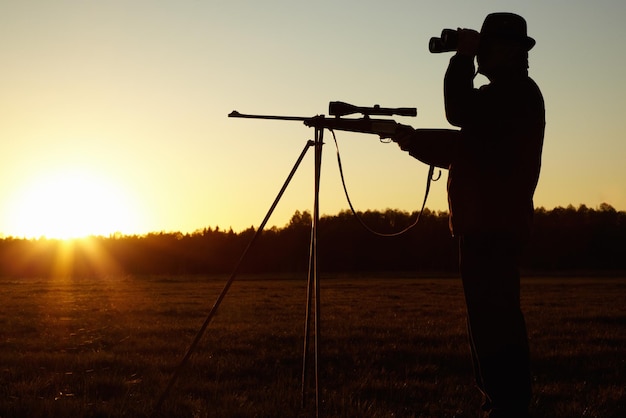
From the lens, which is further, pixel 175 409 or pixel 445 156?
pixel 175 409

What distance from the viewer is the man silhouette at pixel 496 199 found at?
14.9ft

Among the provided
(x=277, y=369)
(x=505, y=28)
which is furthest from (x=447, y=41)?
(x=277, y=369)

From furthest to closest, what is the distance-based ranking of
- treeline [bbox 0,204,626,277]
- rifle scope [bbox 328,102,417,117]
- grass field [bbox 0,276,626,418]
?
treeline [bbox 0,204,626,277] → grass field [bbox 0,276,626,418] → rifle scope [bbox 328,102,417,117]

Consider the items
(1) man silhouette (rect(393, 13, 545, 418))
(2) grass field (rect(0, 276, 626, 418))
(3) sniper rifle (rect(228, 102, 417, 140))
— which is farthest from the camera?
(2) grass field (rect(0, 276, 626, 418))

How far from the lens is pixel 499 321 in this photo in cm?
454

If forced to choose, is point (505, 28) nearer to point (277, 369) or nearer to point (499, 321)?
point (499, 321)

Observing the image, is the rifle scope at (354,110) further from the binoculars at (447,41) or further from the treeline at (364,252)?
the treeline at (364,252)

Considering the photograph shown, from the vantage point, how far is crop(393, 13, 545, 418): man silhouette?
14.9ft

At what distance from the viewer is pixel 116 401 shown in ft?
21.5

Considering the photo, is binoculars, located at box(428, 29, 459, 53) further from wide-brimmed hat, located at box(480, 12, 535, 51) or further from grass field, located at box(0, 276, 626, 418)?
grass field, located at box(0, 276, 626, 418)

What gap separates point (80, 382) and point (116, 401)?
138 cm

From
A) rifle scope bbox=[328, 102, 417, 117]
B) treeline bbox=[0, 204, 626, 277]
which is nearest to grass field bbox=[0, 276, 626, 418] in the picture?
rifle scope bbox=[328, 102, 417, 117]

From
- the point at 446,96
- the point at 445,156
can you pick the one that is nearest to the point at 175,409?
the point at 445,156

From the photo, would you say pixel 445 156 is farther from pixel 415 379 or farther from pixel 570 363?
pixel 570 363
